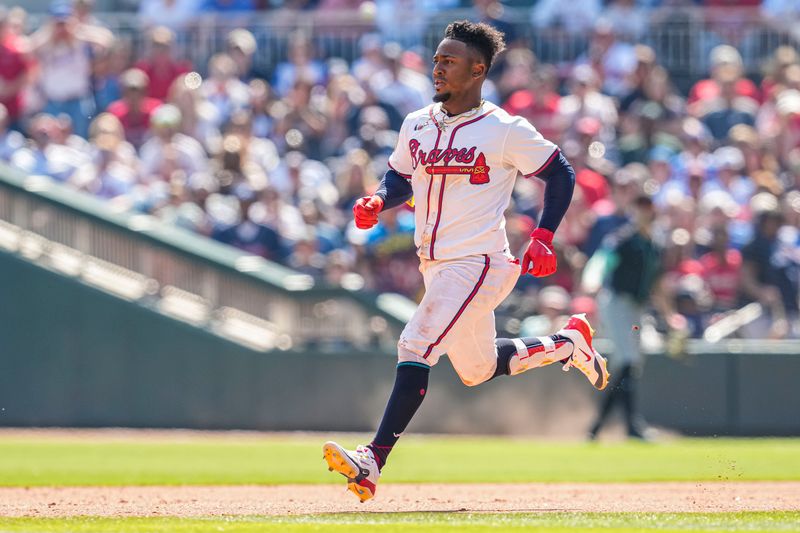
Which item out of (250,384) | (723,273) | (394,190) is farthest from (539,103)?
(394,190)

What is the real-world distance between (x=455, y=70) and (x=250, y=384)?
7.40m

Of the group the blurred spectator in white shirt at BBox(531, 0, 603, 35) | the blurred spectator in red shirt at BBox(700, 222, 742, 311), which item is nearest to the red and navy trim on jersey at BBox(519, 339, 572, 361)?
the blurred spectator in red shirt at BBox(700, 222, 742, 311)

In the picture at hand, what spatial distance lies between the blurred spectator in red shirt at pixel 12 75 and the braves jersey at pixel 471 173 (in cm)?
1047

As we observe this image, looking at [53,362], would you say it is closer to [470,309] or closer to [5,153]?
[5,153]

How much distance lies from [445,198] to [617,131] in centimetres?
892

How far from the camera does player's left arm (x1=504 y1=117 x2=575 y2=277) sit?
22.9 feet

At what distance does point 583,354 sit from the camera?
7789 mm

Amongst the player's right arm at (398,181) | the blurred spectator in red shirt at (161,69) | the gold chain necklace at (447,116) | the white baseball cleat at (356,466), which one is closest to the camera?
the white baseball cleat at (356,466)

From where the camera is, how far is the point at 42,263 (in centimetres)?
1437

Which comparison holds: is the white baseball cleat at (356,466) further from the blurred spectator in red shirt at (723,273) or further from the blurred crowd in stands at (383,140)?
the blurred spectator in red shirt at (723,273)

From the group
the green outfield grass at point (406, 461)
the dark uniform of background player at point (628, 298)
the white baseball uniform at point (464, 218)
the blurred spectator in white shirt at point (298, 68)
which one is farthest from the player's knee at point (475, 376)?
the blurred spectator in white shirt at point (298, 68)

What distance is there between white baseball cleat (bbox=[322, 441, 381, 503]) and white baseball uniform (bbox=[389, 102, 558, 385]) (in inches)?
21.8

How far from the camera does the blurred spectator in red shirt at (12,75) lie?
16547mm

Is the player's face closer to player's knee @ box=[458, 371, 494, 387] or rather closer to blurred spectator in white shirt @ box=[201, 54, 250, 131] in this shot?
player's knee @ box=[458, 371, 494, 387]
